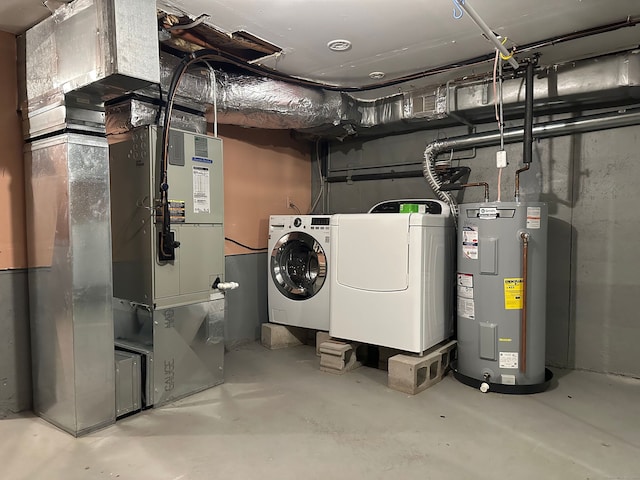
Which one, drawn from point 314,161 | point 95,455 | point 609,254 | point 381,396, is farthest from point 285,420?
point 314,161

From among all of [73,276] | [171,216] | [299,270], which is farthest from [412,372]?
Answer: [73,276]

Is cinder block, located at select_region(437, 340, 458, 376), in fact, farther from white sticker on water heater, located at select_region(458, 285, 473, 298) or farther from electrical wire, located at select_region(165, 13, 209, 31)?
electrical wire, located at select_region(165, 13, 209, 31)

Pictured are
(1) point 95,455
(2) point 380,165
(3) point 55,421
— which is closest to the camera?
(1) point 95,455

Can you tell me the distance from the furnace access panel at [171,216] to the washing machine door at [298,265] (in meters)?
0.98

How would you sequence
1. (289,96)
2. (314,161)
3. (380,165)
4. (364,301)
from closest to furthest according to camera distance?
(364,301)
(289,96)
(380,165)
(314,161)

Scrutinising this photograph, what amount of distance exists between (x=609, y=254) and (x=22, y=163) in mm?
3942

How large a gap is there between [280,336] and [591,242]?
260 cm

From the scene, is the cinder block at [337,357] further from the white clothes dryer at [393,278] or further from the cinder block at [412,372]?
the cinder block at [412,372]

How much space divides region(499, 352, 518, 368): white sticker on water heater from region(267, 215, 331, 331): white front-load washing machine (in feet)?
4.50

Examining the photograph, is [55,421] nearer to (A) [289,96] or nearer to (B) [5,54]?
(B) [5,54]

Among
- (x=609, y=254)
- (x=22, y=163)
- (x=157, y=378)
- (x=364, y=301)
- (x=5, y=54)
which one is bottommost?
(x=157, y=378)

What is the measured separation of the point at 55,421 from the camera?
7.77 feet

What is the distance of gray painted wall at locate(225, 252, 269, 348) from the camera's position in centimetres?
381

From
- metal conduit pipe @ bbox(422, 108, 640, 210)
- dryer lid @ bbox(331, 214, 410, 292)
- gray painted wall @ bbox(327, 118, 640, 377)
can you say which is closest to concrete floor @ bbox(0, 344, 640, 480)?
gray painted wall @ bbox(327, 118, 640, 377)
